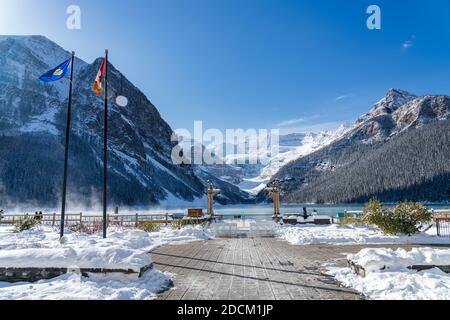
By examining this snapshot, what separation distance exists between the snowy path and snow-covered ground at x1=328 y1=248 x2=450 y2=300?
0.42 meters

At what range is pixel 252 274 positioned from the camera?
8969 millimetres

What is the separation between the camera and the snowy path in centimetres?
695

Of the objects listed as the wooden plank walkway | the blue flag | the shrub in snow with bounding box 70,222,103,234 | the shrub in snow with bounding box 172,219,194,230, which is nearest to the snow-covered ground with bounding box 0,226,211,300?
the wooden plank walkway

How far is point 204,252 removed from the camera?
13805 millimetres

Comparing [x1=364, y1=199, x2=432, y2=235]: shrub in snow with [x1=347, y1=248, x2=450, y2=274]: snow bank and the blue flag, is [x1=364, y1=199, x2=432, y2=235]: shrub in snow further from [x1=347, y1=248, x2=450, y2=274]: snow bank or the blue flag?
the blue flag

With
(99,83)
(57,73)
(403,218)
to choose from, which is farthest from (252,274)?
(57,73)

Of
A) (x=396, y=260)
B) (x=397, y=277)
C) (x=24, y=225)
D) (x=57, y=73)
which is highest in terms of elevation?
(x=57, y=73)

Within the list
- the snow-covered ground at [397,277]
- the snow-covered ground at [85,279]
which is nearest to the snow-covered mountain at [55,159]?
the snow-covered ground at [85,279]

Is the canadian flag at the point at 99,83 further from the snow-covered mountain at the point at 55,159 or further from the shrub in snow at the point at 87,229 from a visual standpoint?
the snow-covered mountain at the point at 55,159

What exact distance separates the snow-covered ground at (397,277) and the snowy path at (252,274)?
1.39 ft

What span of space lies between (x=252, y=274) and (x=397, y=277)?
11.4 feet

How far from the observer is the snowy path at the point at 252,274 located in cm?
695

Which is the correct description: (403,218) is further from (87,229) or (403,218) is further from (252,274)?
(87,229)

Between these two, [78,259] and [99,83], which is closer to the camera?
[78,259]
